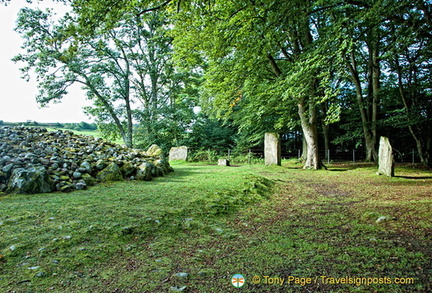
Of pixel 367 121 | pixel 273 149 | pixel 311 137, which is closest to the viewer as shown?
pixel 311 137

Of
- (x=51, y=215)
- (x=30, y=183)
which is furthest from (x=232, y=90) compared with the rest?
(x=51, y=215)

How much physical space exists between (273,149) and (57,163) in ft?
33.2

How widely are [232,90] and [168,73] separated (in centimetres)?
1062

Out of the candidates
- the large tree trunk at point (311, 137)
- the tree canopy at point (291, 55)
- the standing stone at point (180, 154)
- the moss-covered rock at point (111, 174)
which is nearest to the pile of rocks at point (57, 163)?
the moss-covered rock at point (111, 174)

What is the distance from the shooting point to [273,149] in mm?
13539

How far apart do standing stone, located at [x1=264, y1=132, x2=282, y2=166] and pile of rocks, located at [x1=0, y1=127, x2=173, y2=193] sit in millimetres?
6419

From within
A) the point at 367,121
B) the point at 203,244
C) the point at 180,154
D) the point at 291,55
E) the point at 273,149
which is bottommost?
the point at 203,244

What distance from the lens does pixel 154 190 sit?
542cm

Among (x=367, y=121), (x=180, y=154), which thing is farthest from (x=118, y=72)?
(x=367, y=121)

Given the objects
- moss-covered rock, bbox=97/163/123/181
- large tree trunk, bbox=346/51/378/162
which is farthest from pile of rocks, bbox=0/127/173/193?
large tree trunk, bbox=346/51/378/162

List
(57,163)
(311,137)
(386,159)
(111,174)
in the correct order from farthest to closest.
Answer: (311,137) < (386,159) < (111,174) < (57,163)

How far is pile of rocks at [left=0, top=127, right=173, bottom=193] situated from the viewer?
5039mm

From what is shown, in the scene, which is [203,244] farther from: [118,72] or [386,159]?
[118,72]

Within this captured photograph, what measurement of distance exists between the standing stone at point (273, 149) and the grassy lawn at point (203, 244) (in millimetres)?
8480
